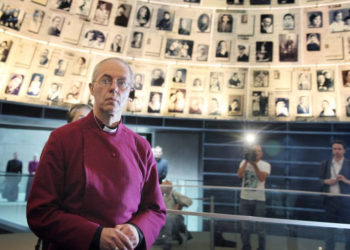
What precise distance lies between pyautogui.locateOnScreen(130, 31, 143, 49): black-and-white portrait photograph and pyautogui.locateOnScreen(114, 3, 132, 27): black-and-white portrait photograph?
39 centimetres

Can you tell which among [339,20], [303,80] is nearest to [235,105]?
[303,80]

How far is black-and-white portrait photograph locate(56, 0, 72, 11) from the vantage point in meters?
8.19

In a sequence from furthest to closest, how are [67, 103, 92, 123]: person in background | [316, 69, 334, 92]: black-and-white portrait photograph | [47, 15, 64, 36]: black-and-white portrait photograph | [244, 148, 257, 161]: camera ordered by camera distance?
[316, 69, 334, 92]: black-and-white portrait photograph < [47, 15, 64, 36]: black-and-white portrait photograph < [244, 148, 257, 161]: camera < [67, 103, 92, 123]: person in background

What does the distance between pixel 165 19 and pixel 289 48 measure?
371 cm

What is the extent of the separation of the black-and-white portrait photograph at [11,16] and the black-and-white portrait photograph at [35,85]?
1193 millimetres

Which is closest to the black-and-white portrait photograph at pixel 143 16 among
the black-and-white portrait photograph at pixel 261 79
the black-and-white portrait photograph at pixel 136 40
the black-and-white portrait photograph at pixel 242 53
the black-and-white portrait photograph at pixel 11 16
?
the black-and-white portrait photograph at pixel 136 40

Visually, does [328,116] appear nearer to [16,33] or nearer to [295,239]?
[295,239]

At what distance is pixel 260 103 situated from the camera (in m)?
9.18

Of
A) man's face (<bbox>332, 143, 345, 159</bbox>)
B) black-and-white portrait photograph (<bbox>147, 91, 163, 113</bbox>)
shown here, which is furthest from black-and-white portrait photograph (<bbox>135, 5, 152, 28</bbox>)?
man's face (<bbox>332, 143, 345, 159</bbox>)

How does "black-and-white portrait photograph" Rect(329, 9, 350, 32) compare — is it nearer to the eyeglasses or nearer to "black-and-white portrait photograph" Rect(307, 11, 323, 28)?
"black-and-white portrait photograph" Rect(307, 11, 323, 28)

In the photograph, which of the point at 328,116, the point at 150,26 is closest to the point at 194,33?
the point at 150,26

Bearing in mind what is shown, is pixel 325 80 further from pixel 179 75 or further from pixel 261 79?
pixel 179 75

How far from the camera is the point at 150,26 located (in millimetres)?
9258

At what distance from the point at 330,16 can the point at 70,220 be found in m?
9.68
